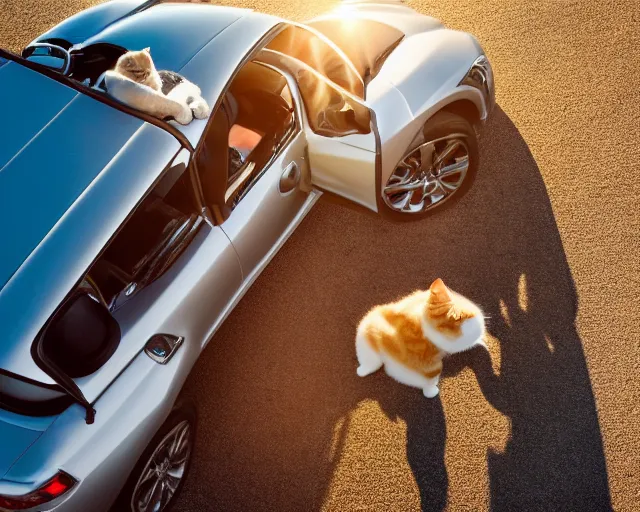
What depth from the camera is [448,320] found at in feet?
9.96

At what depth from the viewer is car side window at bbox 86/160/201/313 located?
2738 millimetres

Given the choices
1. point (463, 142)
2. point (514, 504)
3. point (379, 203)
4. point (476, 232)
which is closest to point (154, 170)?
point (379, 203)

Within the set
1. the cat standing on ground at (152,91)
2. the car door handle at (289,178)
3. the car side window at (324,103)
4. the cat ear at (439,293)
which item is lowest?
the cat ear at (439,293)

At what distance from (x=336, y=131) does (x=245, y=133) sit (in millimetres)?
621

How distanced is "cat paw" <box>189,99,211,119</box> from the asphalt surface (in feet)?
5.77

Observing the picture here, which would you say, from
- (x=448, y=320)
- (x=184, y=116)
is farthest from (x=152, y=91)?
(x=448, y=320)

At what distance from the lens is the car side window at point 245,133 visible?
9.79ft

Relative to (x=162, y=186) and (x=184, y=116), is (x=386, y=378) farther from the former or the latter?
(x=184, y=116)

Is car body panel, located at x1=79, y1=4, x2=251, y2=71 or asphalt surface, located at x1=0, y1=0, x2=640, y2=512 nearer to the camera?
car body panel, located at x1=79, y1=4, x2=251, y2=71

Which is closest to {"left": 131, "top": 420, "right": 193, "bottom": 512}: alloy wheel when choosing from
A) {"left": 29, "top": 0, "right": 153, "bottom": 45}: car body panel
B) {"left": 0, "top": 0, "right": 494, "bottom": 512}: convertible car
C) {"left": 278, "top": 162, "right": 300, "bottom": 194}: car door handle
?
{"left": 0, "top": 0, "right": 494, "bottom": 512}: convertible car

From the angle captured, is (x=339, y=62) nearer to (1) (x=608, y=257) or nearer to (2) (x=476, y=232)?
(2) (x=476, y=232)

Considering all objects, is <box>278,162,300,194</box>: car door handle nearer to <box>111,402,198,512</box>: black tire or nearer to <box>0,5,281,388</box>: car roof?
<box>0,5,281,388</box>: car roof

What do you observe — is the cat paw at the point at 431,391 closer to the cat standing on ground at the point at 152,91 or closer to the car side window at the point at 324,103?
the car side window at the point at 324,103

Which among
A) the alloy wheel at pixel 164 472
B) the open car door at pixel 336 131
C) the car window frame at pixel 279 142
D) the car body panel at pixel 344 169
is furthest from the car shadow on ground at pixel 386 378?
the car window frame at pixel 279 142
